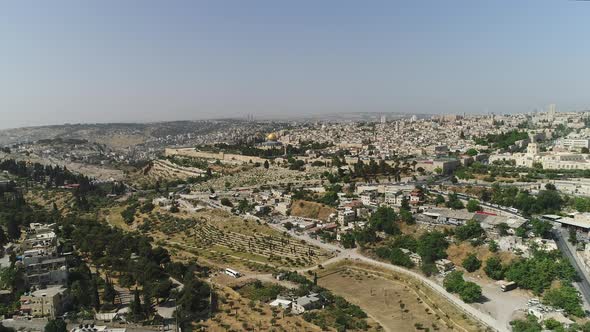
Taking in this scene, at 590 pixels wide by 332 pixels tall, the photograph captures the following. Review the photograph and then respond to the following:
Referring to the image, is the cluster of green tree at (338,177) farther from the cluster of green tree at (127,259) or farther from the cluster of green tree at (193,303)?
the cluster of green tree at (193,303)

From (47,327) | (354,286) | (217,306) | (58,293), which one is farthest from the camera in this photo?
(354,286)

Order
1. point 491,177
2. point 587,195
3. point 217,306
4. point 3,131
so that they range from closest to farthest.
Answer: point 217,306 < point 587,195 < point 491,177 < point 3,131

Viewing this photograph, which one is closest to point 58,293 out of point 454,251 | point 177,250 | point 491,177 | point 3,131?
point 177,250

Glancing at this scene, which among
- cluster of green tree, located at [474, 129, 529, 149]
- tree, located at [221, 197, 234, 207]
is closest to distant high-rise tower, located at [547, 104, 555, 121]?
cluster of green tree, located at [474, 129, 529, 149]

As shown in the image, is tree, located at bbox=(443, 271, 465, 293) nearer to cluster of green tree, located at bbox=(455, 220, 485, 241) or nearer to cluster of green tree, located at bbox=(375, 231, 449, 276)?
cluster of green tree, located at bbox=(375, 231, 449, 276)

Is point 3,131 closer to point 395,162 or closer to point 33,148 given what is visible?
point 33,148

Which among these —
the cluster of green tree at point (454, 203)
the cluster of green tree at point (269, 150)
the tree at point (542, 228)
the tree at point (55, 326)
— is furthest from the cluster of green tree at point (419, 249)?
the cluster of green tree at point (269, 150)
